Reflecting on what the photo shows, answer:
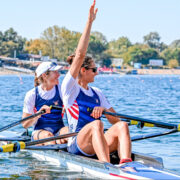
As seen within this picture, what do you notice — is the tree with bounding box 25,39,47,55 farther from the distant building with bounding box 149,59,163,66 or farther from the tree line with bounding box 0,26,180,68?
the distant building with bounding box 149,59,163,66

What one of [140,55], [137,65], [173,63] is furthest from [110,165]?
[173,63]

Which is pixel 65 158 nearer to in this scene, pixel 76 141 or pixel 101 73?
pixel 76 141

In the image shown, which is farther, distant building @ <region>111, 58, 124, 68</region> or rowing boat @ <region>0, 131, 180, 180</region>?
distant building @ <region>111, 58, 124, 68</region>

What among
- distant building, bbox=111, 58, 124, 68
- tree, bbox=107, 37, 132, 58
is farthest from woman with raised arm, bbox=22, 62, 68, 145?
tree, bbox=107, 37, 132, 58

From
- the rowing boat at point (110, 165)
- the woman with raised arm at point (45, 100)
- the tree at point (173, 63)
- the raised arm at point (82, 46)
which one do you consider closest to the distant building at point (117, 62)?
the tree at point (173, 63)

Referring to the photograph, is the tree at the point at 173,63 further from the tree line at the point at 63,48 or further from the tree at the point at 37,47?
the tree at the point at 37,47

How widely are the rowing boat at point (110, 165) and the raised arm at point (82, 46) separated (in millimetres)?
1311

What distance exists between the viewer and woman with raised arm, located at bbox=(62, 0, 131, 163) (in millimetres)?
5938

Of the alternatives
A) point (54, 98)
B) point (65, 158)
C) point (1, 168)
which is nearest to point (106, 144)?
point (65, 158)

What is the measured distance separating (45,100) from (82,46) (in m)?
2.43

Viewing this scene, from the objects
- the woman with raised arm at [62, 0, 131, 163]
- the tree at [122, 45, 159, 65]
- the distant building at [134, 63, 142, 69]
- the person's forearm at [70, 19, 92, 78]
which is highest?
the tree at [122, 45, 159, 65]

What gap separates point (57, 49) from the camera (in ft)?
464

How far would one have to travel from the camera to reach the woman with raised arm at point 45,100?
7.83 meters

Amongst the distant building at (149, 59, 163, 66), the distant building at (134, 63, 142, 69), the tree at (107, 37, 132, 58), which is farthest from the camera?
the tree at (107, 37, 132, 58)
